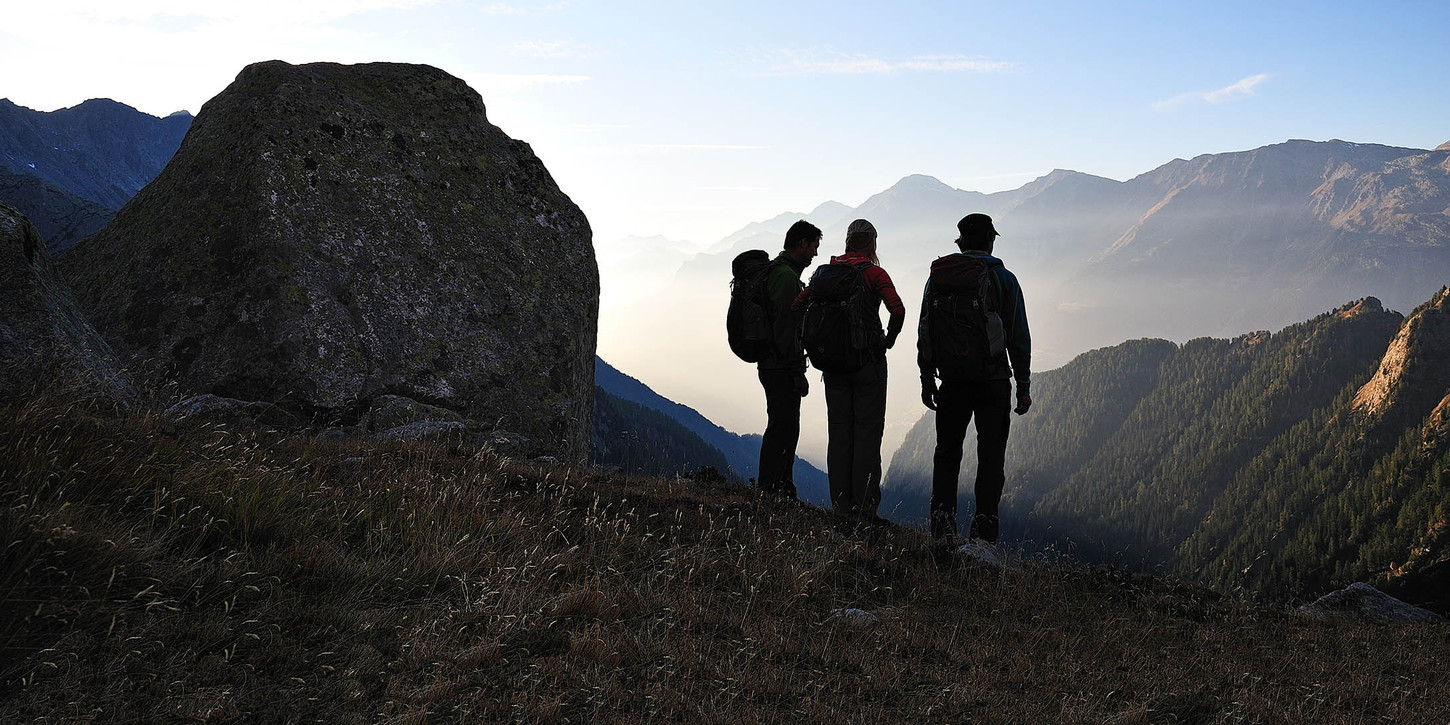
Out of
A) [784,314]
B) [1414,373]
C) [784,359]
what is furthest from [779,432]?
[1414,373]

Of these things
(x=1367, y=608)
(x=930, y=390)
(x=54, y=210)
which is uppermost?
(x=54, y=210)

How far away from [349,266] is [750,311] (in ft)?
18.3

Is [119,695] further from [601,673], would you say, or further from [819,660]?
[819,660]

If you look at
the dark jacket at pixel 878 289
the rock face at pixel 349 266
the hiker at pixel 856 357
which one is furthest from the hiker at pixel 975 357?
the rock face at pixel 349 266

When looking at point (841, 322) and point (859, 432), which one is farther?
point (859, 432)

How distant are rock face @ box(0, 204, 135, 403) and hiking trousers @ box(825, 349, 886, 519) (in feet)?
20.8

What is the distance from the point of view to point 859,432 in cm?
802

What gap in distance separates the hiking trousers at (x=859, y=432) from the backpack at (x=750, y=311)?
0.91 m

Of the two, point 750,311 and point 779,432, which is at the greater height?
point 750,311

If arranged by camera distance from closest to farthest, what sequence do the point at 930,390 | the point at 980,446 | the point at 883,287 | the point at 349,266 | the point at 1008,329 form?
1. the point at 1008,329
2. the point at 980,446
3. the point at 883,287
4. the point at 930,390
5. the point at 349,266

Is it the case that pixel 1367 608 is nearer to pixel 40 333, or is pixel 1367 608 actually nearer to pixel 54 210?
pixel 40 333

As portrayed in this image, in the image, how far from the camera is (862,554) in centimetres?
648

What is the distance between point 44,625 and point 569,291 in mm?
8940

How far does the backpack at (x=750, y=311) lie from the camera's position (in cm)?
864
